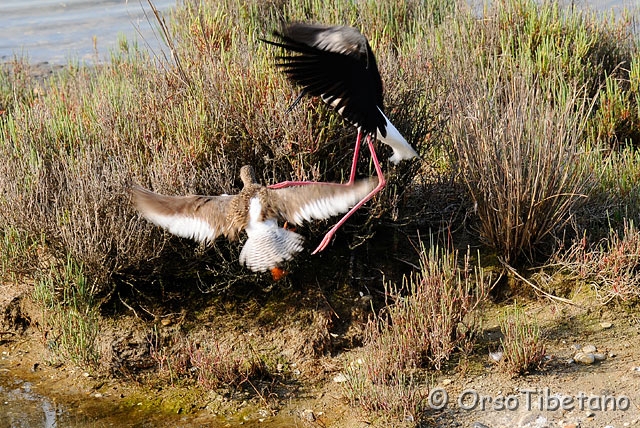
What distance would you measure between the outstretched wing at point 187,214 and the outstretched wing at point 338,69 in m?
0.75

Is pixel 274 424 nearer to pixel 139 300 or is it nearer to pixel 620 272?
pixel 139 300

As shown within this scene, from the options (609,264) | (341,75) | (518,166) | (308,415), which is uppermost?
(341,75)

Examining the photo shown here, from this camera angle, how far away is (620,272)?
4.35 meters

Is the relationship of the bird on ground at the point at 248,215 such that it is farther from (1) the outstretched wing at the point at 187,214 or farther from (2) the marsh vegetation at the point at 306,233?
(2) the marsh vegetation at the point at 306,233

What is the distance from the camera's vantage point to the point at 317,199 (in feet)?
13.3

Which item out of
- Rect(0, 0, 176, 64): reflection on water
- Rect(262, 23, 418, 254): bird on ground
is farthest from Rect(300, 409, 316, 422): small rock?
Rect(0, 0, 176, 64): reflection on water

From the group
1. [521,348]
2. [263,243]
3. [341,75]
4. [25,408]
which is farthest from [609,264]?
[25,408]

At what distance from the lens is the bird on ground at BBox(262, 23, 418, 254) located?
4227 millimetres

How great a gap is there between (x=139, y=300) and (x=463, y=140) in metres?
2.01

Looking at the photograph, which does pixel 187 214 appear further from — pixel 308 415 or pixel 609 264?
pixel 609 264

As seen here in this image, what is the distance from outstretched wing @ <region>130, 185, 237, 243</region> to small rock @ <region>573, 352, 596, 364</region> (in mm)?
1779

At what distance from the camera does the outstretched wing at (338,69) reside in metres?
4.22

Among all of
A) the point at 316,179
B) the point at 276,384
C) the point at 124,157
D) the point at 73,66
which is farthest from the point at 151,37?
the point at 276,384

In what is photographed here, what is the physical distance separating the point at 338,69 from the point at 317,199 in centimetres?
75
